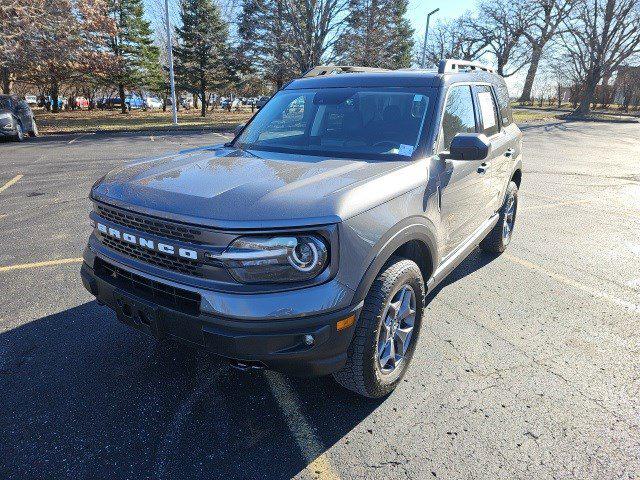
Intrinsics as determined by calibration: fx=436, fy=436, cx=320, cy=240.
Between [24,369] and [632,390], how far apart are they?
400cm

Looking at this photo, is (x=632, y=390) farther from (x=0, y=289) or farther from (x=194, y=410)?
(x=0, y=289)

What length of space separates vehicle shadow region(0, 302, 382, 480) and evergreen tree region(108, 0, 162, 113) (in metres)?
Result: 37.7

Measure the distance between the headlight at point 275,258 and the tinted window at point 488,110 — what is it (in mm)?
2667

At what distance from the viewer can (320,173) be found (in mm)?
2537

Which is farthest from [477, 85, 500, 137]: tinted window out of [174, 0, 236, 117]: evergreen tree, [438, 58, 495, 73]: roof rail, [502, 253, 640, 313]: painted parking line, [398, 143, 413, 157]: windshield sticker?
[174, 0, 236, 117]: evergreen tree

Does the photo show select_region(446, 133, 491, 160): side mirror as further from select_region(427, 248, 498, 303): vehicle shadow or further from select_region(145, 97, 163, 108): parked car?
select_region(145, 97, 163, 108): parked car

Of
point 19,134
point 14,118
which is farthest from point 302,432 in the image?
point 19,134

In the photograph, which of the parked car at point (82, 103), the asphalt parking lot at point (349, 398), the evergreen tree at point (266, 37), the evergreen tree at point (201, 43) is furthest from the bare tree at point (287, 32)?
the parked car at point (82, 103)

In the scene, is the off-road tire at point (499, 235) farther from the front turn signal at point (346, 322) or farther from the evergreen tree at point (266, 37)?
the evergreen tree at point (266, 37)

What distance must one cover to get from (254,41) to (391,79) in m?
25.9

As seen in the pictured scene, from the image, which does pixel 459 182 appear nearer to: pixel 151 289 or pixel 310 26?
pixel 151 289

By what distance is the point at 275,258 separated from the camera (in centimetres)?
206

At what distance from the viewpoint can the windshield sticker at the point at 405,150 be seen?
290 centimetres

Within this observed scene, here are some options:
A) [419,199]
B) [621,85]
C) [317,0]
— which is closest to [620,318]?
[419,199]
